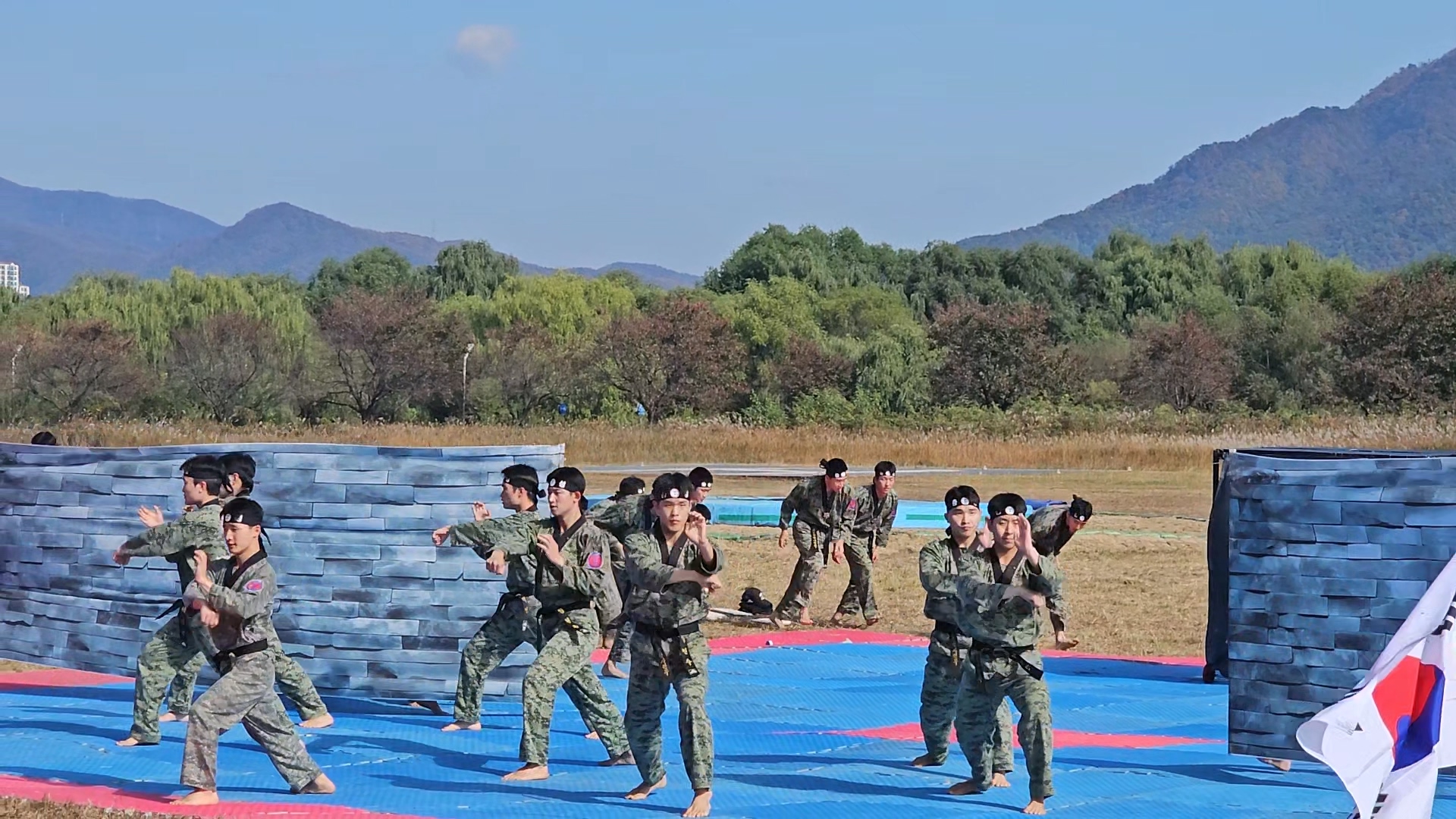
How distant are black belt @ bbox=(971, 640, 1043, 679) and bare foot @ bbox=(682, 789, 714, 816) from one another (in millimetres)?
1509

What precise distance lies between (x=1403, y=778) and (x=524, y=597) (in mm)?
5225

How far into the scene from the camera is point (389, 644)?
37.5ft

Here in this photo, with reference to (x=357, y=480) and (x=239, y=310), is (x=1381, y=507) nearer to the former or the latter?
(x=357, y=480)

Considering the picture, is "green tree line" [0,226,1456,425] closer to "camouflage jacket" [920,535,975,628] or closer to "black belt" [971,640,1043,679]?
"camouflage jacket" [920,535,975,628]

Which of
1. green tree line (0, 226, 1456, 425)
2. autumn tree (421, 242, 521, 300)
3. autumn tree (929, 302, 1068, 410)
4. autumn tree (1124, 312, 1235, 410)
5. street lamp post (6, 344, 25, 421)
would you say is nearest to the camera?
street lamp post (6, 344, 25, 421)

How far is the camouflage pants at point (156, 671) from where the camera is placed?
10109 millimetres

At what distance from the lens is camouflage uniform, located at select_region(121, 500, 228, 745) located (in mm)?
9914

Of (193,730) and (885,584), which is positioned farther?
(885,584)

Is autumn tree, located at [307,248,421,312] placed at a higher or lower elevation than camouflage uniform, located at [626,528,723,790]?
higher

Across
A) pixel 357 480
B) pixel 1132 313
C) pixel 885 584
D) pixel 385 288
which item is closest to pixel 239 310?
pixel 385 288

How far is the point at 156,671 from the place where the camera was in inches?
399

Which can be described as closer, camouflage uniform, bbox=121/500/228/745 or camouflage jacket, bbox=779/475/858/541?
camouflage uniform, bbox=121/500/228/745

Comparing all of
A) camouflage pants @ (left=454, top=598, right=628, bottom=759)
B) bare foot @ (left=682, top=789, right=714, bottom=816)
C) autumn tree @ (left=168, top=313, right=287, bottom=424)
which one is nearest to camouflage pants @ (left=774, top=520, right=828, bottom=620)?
camouflage pants @ (left=454, top=598, right=628, bottom=759)

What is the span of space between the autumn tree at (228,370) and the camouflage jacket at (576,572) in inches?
2012
